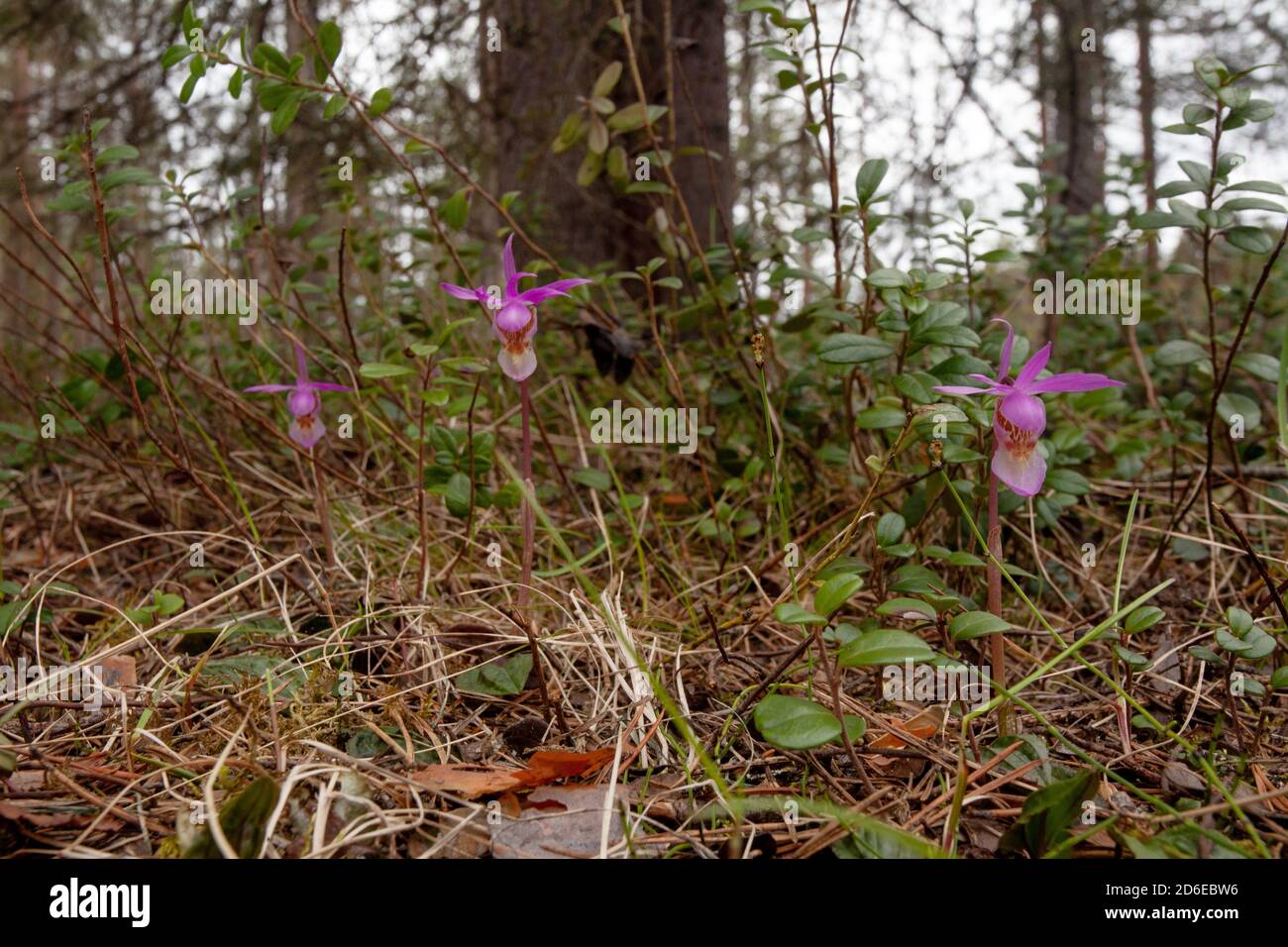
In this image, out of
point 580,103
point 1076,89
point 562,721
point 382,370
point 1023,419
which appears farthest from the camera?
point 1076,89

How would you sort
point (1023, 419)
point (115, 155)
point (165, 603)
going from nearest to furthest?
point (1023, 419) → point (165, 603) → point (115, 155)

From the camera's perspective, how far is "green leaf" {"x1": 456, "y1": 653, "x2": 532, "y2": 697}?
1608 mm

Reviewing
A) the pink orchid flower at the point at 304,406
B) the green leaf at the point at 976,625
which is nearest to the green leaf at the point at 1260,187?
the green leaf at the point at 976,625

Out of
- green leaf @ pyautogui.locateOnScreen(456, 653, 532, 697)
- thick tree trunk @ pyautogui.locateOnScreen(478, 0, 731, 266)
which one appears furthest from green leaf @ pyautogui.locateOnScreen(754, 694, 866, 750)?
thick tree trunk @ pyautogui.locateOnScreen(478, 0, 731, 266)

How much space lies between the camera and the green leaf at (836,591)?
1192 millimetres

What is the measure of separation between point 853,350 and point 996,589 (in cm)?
58

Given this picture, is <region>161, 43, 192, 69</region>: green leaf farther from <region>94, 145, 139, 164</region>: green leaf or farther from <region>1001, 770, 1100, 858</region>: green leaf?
<region>1001, 770, 1100, 858</region>: green leaf

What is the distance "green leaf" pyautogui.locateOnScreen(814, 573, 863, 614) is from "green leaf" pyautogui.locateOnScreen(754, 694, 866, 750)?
15 cm

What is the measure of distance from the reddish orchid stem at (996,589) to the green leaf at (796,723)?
1.07ft

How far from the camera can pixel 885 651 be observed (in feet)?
3.79

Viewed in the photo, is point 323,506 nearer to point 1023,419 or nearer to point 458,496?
point 458,496

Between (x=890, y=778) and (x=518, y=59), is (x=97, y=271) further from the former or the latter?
(x=890, y=778)

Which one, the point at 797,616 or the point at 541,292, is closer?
the point at 797,616

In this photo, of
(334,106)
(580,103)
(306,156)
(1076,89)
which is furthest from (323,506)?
(1076,89)
